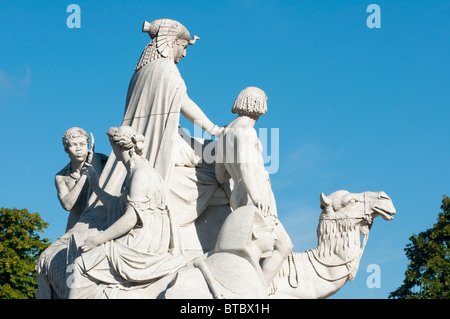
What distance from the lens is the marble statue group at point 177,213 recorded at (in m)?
8.74

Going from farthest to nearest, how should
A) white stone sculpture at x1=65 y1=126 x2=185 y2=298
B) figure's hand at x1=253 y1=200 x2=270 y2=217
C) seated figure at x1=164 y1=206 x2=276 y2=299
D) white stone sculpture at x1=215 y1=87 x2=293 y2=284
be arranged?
white stone sculpture at x1=215 y1=87 x2=293 y2=284 → figure's hand at x1=253 y1=200 x2=270 y2=217 → white stone sculpture at x1=65 y1=126 x2=185 y2=298 → seated figure at x1=164 y1=206 x2=276 y2=299

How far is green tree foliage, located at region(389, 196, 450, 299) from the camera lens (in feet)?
69.8

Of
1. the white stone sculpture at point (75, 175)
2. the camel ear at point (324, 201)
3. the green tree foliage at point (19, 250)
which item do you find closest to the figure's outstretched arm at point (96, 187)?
the white stone sculpture at point (75, 175)

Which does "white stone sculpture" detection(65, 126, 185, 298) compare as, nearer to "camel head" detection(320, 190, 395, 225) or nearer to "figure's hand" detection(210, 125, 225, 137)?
"figure's hand" detection(210, 125, 225, 137)

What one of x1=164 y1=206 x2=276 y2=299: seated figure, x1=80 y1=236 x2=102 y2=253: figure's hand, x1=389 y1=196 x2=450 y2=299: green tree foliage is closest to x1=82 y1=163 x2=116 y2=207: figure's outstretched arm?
x1=80 y1=236 x2=102 y2=253: figure's hand

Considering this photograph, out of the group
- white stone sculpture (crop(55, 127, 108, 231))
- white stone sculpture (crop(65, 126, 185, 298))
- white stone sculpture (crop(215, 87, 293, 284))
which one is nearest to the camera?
white stone sculpture (crop(65, 126, 185, 298))

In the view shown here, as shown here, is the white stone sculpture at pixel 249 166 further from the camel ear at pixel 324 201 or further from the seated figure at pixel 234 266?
the camel ear at pixel 324 201

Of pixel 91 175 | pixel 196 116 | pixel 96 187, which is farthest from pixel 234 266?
pixel 196 116

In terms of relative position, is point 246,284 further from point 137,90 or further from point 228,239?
point 137,90

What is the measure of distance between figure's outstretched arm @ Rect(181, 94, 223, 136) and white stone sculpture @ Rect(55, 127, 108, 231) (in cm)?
127

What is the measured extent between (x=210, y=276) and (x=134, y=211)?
111cm

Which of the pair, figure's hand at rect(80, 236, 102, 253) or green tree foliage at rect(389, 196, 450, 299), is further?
green tree foliage at rect(389, 196, 450, 299)

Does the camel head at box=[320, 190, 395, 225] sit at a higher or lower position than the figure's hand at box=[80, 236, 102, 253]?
higher

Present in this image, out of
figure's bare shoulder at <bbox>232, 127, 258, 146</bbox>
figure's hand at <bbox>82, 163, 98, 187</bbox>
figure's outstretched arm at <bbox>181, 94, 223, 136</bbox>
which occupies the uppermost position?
figure's outstretched arm at <bbox>181, 94, 223, 136</bbox>
